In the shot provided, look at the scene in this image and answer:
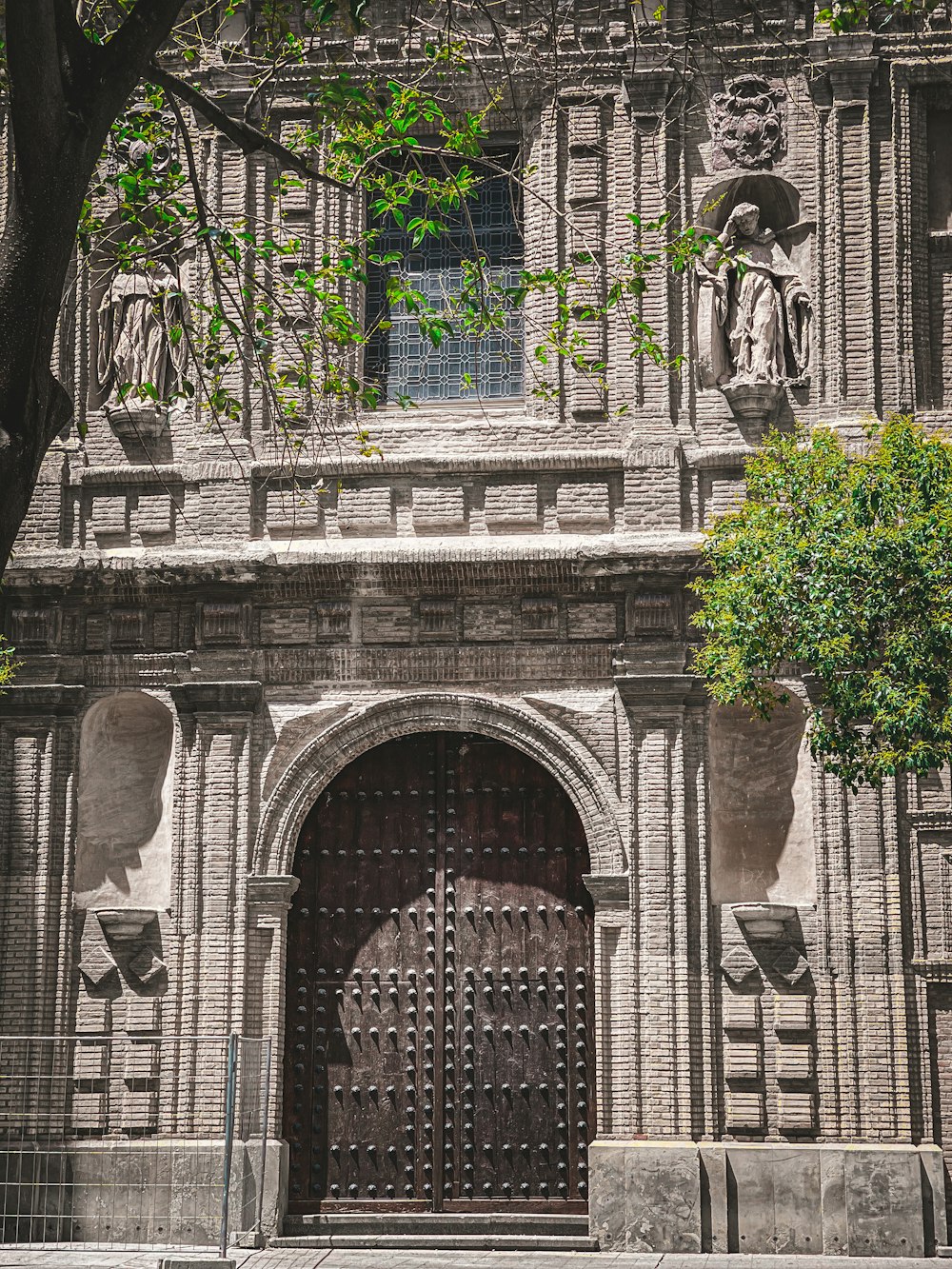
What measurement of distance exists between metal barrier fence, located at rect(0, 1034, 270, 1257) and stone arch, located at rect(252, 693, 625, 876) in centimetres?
172

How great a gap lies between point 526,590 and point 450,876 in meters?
2.43

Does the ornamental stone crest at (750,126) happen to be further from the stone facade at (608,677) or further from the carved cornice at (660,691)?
the carved cornice at (660,691)

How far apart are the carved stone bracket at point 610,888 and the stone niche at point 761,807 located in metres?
0.73

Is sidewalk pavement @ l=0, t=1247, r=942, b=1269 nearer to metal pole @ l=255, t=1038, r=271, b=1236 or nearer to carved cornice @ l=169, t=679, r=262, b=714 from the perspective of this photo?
metal pole @ l=255, t=1038, r=271, b=1236

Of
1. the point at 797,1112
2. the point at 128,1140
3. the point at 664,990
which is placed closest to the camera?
the point at 797,1112

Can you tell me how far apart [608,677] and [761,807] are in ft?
5.39

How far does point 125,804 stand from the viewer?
15.6 meters

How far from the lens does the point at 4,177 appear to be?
1628cm

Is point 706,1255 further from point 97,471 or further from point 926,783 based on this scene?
point 97,471

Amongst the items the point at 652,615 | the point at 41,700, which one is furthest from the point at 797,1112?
the point at 41,700

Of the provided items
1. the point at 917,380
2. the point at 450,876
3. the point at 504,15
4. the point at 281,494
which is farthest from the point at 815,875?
the point at 504,15

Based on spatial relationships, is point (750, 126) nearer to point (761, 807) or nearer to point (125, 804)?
point (761, 807)

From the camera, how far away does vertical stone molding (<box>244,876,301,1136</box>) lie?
48.1 feet

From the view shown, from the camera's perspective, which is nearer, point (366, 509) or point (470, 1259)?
point (470, 1259)
